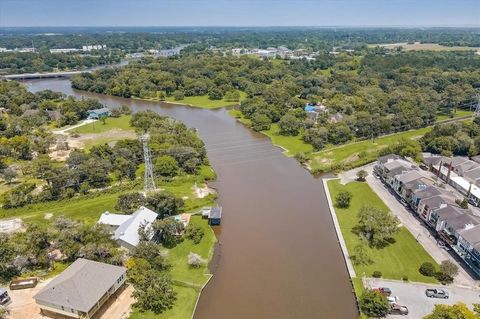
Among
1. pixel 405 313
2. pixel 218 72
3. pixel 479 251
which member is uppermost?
pixel 218 72

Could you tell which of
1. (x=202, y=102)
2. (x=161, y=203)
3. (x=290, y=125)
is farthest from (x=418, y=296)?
(x=202, y=102)

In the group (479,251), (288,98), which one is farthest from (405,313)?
(288,98)

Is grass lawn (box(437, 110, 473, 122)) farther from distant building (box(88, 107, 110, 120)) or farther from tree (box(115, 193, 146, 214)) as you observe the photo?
distant building (box(88, 107, 110, 120))

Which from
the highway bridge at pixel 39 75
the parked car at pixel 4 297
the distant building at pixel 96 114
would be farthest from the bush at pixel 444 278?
the highway bridge at pixel 39 75

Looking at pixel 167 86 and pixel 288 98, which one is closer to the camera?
pixel 288 98

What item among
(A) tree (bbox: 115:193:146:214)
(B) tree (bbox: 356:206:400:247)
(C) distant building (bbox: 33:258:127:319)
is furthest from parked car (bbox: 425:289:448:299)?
(A) tree (bbox: 115:193:146:214)

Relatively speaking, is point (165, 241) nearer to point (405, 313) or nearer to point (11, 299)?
point (11, 299)

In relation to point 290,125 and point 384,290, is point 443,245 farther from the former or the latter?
point 290,125
